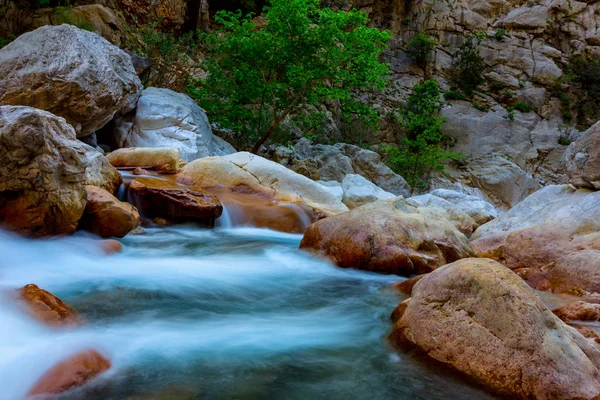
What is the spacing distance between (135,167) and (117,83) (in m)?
1.81

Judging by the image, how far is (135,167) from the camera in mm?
9133

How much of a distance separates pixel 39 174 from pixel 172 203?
101 inches

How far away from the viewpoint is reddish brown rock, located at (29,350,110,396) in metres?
2.30

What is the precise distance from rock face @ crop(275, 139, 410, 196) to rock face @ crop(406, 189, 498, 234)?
96.2 inches

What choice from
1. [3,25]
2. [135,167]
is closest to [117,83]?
[135,167]

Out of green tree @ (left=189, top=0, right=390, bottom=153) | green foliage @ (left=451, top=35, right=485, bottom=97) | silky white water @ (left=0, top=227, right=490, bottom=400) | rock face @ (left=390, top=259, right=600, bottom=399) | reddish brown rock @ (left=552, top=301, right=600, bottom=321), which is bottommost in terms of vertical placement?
silky white water @ (left=0, top=227, right=490, bottom=400)

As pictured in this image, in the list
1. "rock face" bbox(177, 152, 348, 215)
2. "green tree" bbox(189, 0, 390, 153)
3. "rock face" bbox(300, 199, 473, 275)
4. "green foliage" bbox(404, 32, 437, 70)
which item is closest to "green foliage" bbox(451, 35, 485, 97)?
"green foliage" bbox(404, 32, 437, 70)

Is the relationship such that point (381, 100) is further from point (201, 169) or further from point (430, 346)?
point (430, 346)

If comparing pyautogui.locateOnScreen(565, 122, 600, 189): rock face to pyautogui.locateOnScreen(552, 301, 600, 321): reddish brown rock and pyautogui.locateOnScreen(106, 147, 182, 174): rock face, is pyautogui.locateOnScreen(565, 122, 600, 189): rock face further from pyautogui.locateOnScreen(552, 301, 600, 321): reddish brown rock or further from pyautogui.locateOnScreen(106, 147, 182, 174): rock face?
pyautogui.locateOnScreen(106, 147, 182, 174): rock face

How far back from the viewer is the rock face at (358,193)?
10.8 metres

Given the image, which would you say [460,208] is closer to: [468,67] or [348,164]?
[348,164]

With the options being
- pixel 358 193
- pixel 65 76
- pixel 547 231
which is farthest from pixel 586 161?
pixel 65 76

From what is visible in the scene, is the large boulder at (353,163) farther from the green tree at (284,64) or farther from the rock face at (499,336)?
the rock face at (499,336)

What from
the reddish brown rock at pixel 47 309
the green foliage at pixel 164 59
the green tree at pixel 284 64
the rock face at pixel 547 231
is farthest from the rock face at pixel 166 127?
the reddish brown rock at pixel 47 309
